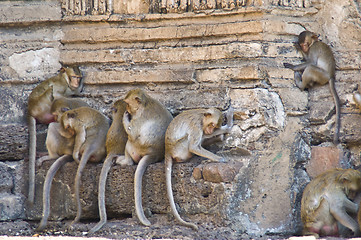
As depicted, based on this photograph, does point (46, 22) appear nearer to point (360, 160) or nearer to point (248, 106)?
point (248, 106)

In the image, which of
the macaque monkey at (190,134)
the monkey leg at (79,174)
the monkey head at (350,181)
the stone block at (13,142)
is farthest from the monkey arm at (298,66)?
the stone block at (13,142)

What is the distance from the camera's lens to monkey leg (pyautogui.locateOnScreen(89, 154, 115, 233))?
6.17 metres

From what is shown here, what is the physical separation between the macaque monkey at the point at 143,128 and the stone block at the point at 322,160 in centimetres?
130

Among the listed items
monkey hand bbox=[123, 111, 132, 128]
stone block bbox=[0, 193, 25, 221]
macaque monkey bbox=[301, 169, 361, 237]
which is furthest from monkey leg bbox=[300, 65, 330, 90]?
stone block bbox=[0, 193, 25, 221]

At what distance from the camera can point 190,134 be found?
6.22 m

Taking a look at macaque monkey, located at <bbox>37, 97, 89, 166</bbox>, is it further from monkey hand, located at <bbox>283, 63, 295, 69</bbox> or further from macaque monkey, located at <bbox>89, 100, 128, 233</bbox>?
monkey hand, located at <bbox>283, 63, 295, 69</bbox>

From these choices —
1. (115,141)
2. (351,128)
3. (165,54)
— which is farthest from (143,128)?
(351,128)

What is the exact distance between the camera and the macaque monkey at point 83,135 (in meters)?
6.66

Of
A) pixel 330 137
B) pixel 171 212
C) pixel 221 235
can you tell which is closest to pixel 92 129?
pixel 171 212

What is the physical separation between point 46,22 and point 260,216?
2895 mm

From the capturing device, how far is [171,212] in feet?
20.2

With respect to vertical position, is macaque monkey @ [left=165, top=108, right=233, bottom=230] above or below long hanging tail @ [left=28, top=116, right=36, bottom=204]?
above

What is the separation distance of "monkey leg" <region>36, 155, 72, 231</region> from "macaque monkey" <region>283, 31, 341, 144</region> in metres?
2.18

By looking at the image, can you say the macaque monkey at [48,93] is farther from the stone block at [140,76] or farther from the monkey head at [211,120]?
the monkey head at [211,120]
